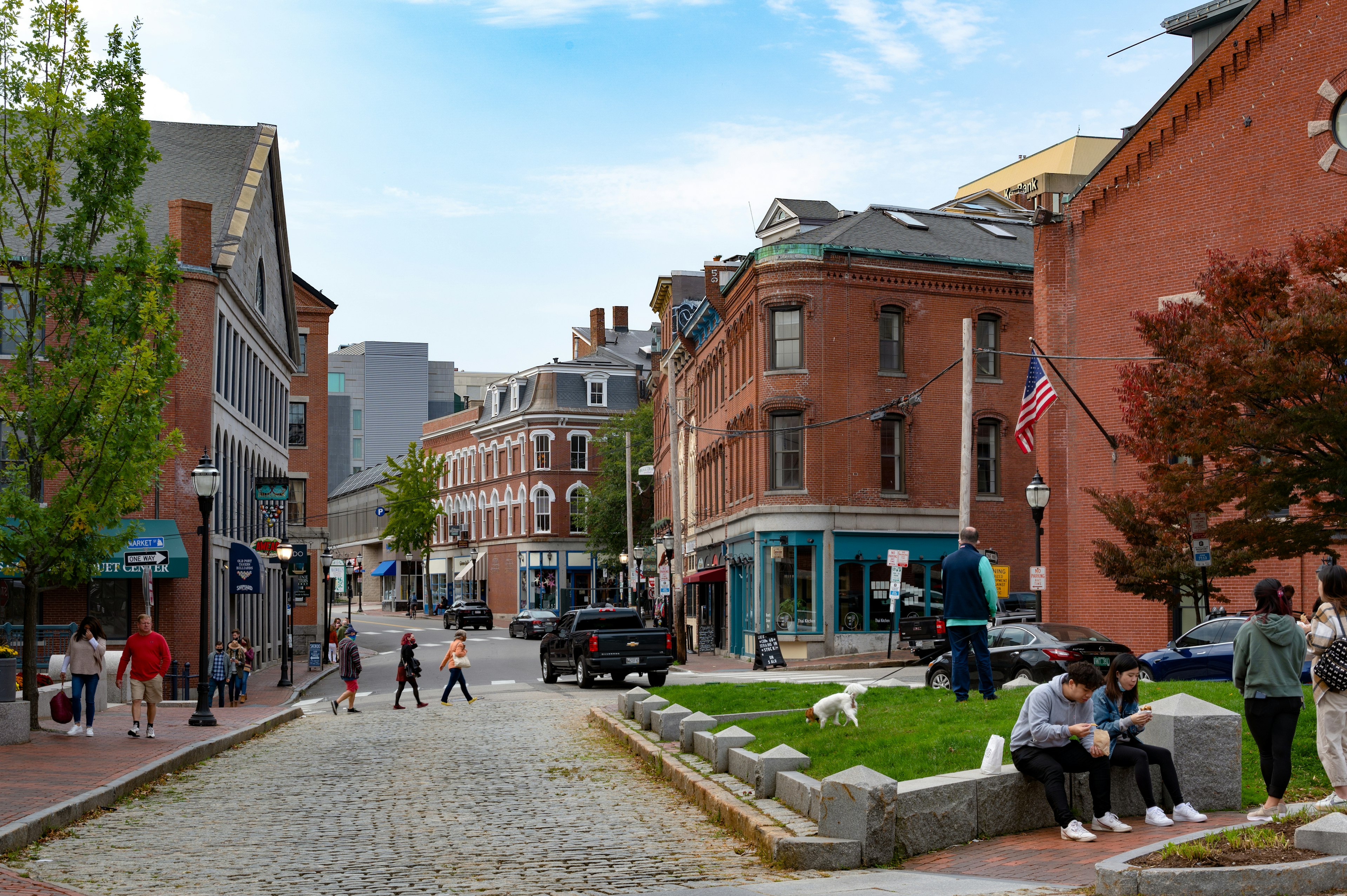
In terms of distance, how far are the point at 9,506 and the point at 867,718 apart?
457 inches

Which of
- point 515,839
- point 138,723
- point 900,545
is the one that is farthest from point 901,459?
point 515,839

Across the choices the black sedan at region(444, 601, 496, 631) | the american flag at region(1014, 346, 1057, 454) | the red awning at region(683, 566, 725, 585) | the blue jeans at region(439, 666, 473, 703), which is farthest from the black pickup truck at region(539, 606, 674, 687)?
the black sedan at region(444, 601, 496, 631)

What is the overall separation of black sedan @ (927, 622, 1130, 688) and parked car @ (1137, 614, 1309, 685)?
754mm

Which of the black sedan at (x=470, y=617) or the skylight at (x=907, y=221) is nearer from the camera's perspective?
the skylight at (x=907, y=221)

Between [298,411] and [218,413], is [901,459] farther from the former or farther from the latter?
[298,411]

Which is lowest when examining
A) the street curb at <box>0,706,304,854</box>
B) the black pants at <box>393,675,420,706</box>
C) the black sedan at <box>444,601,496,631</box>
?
the black sedan at <box>444,601,496,631</box>

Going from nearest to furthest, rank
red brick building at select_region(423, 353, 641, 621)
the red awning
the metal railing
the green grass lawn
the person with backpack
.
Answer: the person with backpack < the green grass lawn < the metal railing < the red awning < red brick building at select_region(423, 353, 641, 621)

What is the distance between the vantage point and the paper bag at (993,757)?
9.60 meters

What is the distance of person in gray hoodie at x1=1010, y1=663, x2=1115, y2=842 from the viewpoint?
30.7ft

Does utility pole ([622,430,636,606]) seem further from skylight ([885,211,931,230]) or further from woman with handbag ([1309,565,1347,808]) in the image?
woman with handbag ([1309,565,1347,808])

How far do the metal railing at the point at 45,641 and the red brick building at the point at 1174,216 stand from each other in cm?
2323

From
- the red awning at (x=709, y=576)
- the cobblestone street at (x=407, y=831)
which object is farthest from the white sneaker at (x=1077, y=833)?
the red awning at (x=709, y=576)

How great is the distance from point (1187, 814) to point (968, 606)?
16.2 feet

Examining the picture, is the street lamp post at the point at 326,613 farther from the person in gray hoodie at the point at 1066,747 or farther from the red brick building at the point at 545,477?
the person in gray hoodie at the point at 1066,747
